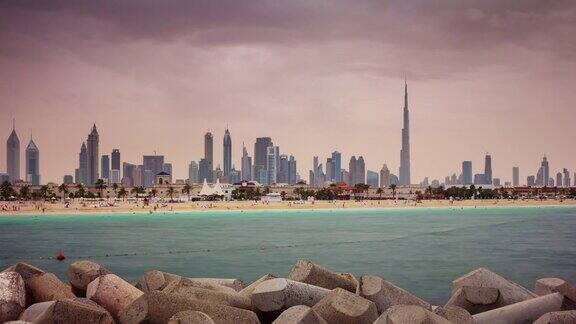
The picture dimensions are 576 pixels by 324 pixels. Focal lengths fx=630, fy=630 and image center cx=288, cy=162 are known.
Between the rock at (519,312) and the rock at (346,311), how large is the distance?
8.49 feet

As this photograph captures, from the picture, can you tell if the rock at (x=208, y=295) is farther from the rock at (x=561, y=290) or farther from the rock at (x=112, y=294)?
the rock at (x=561, y=290)

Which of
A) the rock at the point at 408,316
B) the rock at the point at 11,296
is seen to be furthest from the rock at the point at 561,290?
the rock at the point at 11,296

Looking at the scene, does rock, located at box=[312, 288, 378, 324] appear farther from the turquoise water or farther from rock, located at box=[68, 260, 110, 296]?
the turquoise water

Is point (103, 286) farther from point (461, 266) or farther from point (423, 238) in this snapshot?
point (423, 238)

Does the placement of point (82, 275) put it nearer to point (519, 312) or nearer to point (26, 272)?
point (26, 272)

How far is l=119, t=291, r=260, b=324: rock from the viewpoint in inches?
419

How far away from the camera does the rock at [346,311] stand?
35.7 ft

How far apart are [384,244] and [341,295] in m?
44.0

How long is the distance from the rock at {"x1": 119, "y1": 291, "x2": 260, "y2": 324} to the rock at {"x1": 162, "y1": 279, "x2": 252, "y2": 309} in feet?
2.74

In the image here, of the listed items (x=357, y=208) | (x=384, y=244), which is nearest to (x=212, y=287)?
Answer: (x=384, y=244)

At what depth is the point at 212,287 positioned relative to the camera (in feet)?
46.0

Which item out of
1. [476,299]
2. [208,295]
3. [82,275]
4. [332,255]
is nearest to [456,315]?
[476,299]

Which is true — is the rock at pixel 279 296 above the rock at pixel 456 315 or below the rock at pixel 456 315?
above

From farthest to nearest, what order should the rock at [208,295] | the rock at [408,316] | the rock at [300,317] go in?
the rock at [208,295], the rock at [300,317], the rock at [408,316]
